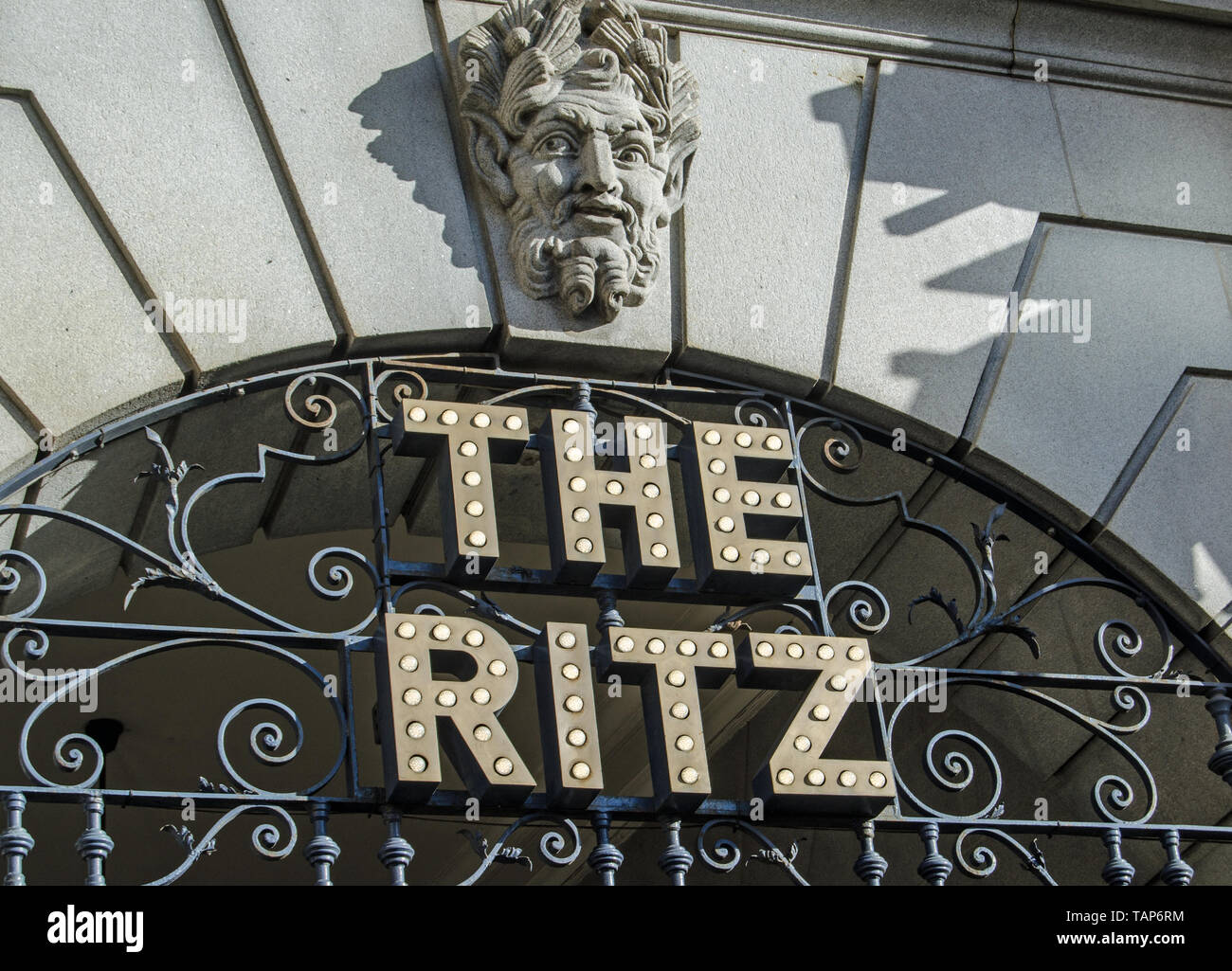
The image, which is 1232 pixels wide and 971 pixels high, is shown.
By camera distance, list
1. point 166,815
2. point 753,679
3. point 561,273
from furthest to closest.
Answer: point 166,815 < point 561,273 < point 753,679

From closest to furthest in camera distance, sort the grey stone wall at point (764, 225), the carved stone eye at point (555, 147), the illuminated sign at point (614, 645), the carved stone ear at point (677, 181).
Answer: the illuminated sign at point (614, 645), the grey stone wall at point (764, 225), the carved stone eye at point (555, 147), the carved stone ear at point (677, 181)

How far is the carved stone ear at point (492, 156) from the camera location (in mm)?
6473

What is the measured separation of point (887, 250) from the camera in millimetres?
6973

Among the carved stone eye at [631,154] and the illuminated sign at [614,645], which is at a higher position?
the carved stone eye at [631,154]

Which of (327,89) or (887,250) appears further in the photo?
(887,250)

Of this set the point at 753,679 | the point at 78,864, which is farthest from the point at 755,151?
the point at 78,864

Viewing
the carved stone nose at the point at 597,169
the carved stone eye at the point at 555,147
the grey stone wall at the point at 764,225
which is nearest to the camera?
the grey stone wall at the point at 764,225

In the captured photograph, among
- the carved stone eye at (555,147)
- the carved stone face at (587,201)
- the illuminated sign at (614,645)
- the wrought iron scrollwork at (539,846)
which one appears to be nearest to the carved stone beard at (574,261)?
the carved stone face at (587,201)

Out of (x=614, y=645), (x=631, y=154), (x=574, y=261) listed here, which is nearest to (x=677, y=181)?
(x=631, y=154)

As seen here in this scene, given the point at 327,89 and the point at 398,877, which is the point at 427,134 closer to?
the point at 327,89

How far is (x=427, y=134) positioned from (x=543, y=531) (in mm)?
1738

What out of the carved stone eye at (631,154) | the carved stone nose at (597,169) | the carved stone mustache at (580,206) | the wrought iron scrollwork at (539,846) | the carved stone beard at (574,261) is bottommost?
the wrought iron scrollwork at (539,846)

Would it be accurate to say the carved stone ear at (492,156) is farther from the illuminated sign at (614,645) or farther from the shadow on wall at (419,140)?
the illuminated sign at (614,645)

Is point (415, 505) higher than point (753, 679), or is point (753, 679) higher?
point (415, 505)
